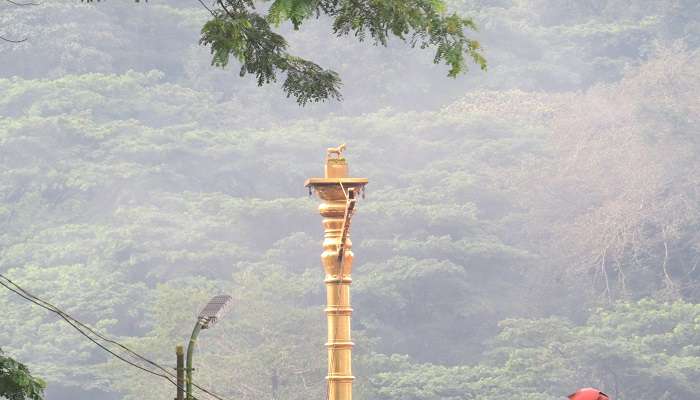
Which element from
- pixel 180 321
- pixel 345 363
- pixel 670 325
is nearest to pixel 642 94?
pixel 670 325

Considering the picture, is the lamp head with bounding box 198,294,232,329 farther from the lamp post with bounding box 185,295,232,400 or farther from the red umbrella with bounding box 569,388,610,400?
the red umbrella with bounding box 569,388,610,400

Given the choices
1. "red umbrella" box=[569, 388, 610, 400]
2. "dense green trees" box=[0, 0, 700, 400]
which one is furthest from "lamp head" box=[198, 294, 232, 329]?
"dense green trees" box=[0, 0, 700, 400]

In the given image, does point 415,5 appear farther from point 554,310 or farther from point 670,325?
point 554,310

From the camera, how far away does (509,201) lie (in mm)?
45031

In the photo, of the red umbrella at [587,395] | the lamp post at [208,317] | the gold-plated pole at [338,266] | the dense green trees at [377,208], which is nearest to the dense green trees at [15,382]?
the lamp post at [208,317]

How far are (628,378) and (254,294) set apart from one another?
789cm

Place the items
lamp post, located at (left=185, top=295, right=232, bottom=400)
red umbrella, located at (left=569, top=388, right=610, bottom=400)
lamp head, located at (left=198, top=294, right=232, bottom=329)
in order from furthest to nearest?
lamp head, located at (left=198, top=294, right=232, bottom=329)
lamp post, located at (left=185, top=295, right=232, bottom=400)
red umbrella, located at (left=569, top=388, right=610, bottom=400)

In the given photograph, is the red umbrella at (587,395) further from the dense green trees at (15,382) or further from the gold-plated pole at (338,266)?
the gold-plated pole at (338,266)

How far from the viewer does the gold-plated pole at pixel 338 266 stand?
7984 millimetres

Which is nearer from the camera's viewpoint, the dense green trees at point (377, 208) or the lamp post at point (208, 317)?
the lamp post at point (208, 317)

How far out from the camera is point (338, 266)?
816cm

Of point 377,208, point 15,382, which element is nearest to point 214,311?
point 15,382

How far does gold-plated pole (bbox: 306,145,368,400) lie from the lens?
7984 mm

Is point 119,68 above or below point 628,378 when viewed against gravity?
above
